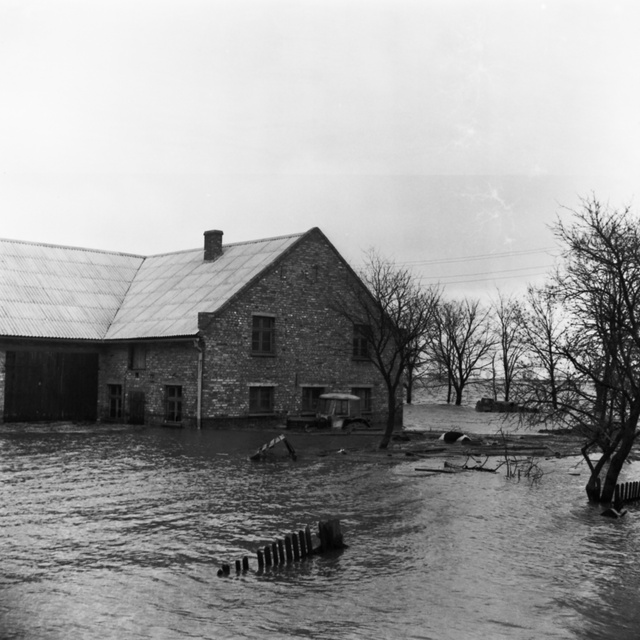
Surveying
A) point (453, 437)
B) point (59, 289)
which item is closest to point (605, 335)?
point (453, 437)

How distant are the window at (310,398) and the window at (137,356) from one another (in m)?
7.40

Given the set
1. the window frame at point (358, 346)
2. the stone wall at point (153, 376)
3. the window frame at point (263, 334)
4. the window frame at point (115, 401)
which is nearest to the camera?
the stone wall at point (153, 376)

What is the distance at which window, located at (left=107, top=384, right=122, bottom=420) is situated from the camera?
36.4 meters

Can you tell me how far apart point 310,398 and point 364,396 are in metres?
3.51

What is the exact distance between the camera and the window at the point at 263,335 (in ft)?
113

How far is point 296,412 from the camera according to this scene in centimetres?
3553

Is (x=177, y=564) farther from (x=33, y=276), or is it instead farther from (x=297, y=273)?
(x=33, y=276)

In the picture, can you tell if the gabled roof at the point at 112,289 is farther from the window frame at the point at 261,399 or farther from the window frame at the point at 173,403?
the window frame at the point at 261,399

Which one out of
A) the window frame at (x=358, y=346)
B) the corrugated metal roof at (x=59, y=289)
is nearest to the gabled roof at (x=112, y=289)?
the corrugated metal roof at (x=59, y=289)

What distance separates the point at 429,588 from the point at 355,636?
7.05ft

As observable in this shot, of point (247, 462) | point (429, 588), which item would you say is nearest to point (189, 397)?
point (247, 462)

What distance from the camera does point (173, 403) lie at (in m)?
33.6

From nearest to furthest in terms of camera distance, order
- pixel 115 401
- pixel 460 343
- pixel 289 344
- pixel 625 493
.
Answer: pixel 625 493
pixel 289 344
pixel 115 401
pixel 460 343

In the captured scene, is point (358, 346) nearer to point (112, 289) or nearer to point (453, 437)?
point (453, 437)
